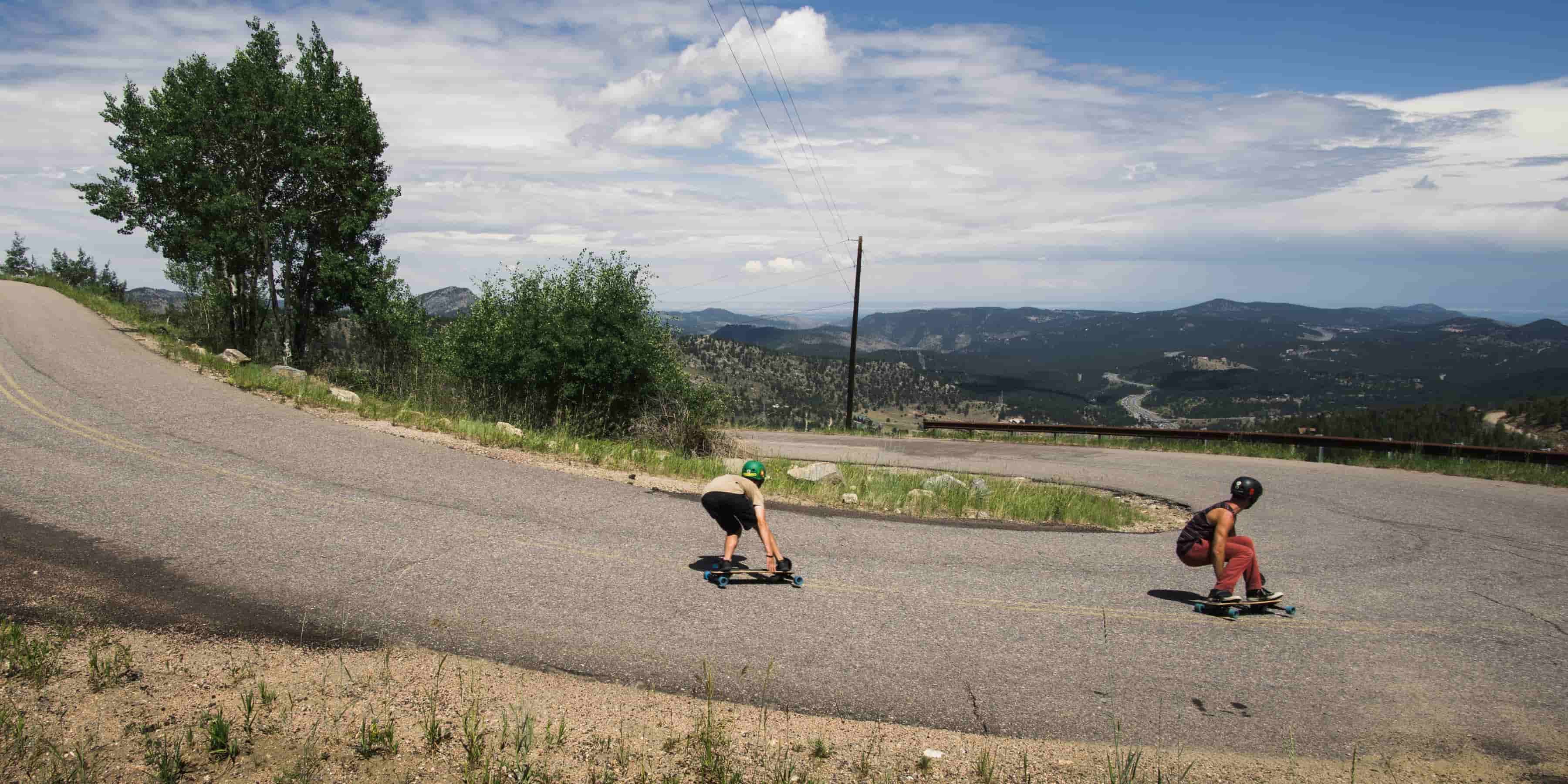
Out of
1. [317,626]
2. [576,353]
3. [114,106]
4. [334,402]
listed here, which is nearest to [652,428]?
[576,353]

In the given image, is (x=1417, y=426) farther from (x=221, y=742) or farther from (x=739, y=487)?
(x=221, y=742)

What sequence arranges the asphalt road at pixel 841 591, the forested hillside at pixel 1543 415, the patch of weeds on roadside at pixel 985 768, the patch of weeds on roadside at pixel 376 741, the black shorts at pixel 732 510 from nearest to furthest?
the patch of weeds on roadside at pixel 985 768
the patch of weeds on roadside at pixel 376 741
the asphalt road at pixel 841 591
the black shorts at pixel 732 510
the forested hillside at pixel 1543 415

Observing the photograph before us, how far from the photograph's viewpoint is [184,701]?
557 cm

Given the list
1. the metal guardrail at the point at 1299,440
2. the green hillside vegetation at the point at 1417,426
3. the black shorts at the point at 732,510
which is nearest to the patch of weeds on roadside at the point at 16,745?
the black shorts at the point at 732,510

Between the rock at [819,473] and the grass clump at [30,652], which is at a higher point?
the rock at [819,473]

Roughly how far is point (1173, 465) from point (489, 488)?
726 inches

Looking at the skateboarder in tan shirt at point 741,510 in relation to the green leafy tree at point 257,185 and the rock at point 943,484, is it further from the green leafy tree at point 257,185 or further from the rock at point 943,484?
the green leafy tree at point 257,185

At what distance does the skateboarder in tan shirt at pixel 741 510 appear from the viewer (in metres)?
8.20

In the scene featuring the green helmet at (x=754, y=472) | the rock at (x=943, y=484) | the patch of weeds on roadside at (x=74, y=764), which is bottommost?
the patch of weeds on roadside at (x=74, y=764)

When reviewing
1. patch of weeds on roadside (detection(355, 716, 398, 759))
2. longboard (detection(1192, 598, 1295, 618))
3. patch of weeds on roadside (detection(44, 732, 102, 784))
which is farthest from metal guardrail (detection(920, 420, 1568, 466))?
patch of weeds on roadside (detection(44, 732, 102, 784))

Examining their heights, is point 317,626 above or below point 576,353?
below

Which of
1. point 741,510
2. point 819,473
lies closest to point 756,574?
point 741,510

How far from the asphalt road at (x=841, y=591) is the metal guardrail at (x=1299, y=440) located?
8.87 m

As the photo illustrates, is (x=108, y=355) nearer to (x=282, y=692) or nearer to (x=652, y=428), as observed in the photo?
(x=652, y=428)
